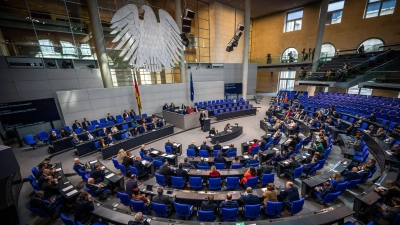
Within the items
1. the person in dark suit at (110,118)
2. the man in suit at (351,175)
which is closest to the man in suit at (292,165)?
the man in suit at (351,175)

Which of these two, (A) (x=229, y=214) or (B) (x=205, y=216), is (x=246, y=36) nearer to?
(A) (x=229, y=214)

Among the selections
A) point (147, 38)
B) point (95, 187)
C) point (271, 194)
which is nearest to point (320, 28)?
point (147, 38)

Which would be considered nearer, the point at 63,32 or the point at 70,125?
the point at 70,125

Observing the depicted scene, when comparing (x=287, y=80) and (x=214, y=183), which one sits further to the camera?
(x=287, y=80)

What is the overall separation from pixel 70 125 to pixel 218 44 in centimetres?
1760

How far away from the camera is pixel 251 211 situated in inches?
180

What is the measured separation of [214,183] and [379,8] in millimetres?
25143

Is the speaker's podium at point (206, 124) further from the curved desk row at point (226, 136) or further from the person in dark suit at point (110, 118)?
the person in dark suit at point (110, 118)

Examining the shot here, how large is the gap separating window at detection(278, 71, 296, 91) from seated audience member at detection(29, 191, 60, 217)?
29319 millimetres

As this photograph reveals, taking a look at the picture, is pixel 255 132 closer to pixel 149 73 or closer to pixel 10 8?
pixel 149 73

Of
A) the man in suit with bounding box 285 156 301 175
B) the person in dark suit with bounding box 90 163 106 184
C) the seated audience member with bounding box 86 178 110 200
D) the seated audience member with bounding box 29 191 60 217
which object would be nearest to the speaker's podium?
the man in suit with bounding box 285 156 301 175

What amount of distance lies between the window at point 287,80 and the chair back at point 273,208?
85.1 ft

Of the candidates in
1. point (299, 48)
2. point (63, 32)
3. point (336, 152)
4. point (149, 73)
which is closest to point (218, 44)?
point (149, 73)

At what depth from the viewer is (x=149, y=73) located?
16.8m
